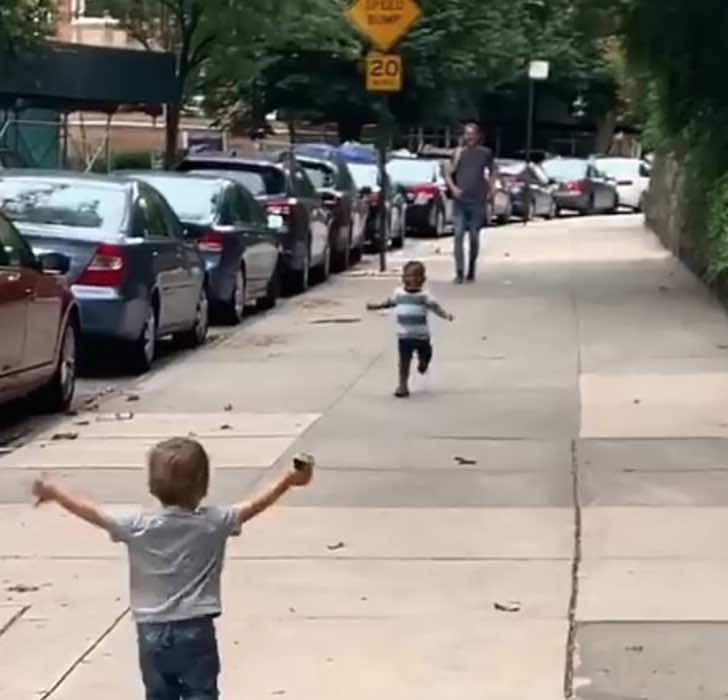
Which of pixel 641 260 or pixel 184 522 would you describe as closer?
pixel 184 522

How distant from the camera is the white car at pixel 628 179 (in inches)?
1924

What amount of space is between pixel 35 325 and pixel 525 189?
29927mm

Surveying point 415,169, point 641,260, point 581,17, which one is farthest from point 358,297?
point 415,169

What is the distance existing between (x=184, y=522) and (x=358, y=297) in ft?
55.6

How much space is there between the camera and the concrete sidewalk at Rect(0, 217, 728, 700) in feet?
23.7

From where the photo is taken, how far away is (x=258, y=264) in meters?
20.3

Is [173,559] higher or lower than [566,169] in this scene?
higher

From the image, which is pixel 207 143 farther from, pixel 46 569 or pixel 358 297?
pixel 46 569

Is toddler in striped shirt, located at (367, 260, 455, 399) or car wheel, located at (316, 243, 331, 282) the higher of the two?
toddler in striped shirt, located at (367, 260, 455, 399)

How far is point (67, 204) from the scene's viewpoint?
51.4ft

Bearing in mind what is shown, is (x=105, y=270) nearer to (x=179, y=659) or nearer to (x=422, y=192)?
(x=179, y=659)

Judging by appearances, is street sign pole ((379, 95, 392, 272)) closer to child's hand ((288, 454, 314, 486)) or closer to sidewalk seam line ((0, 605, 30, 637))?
sidewalk seam line ((0, 605, 30, 637))

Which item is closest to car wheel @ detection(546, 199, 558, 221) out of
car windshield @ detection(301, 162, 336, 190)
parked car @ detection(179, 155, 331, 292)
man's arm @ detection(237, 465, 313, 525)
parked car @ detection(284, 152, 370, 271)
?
parked car @ detection(284, 152, 370, 271)

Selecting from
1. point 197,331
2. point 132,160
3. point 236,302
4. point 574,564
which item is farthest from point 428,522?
point 132,160
